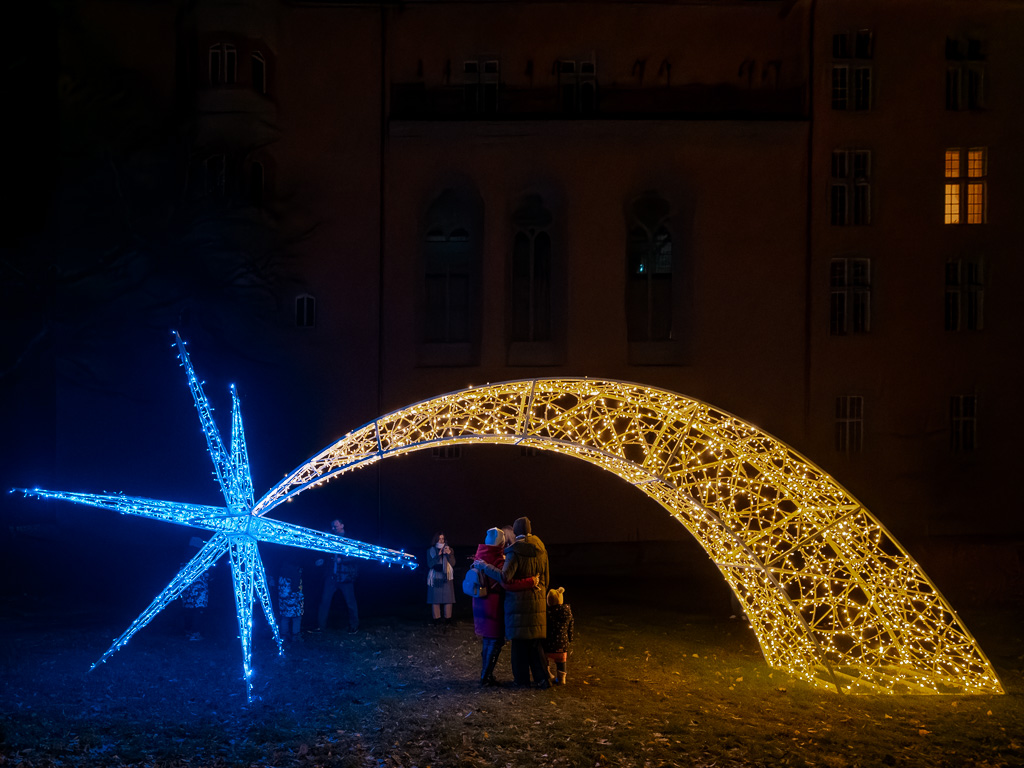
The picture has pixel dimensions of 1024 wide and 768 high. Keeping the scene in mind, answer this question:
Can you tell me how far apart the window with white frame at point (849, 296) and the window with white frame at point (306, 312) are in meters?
13.3

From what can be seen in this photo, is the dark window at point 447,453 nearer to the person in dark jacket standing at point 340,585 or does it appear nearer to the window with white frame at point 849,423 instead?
the person in dark jacket standing at point 340,585

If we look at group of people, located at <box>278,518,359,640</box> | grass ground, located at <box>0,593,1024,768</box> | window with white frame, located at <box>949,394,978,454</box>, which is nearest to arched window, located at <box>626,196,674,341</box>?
window with white frame, located at <box>949,394,978,454</box>

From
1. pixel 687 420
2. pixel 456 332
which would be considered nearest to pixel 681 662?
pixel 687 420

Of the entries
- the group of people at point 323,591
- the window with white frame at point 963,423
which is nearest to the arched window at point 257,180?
the group of people at point 323,591

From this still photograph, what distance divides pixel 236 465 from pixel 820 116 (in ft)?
62.0

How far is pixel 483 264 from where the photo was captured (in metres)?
24.9

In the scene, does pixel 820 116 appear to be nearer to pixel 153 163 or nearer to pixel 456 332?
pixel 456 332

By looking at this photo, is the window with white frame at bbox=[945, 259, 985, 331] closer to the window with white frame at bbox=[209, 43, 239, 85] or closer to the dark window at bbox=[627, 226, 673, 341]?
the dark window at bbox=[627, 226, 673, 341]

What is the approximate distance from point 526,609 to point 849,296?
16.9 metres

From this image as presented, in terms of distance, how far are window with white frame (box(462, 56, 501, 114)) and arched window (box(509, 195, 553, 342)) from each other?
3.15 metres

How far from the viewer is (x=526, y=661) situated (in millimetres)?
11867

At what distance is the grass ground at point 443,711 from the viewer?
9422 millimetres

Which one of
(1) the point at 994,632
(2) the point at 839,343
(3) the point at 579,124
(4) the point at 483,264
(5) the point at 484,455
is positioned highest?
(3) the point at 579,124

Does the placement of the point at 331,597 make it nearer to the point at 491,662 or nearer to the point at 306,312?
the point at 491,662
